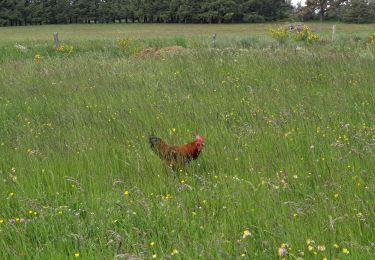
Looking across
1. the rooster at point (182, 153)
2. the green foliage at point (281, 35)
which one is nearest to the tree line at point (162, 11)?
the green foliage at point (281, 35)

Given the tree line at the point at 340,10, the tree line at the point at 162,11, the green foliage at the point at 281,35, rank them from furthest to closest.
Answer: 1. the tree line at the point at 162,11
2. the tree line at the point at 340,10
3. the green foliage at the point at 281,35

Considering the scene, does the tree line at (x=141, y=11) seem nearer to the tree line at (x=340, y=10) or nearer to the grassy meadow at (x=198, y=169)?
the tree line at (x=340, y=10)

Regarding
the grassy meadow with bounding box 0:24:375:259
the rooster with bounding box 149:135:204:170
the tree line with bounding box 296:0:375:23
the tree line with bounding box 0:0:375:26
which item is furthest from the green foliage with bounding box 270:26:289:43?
the tree line with bounding box 0:0:375:26

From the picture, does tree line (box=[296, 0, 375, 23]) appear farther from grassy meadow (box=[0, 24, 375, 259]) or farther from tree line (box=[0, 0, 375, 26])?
grassy meadow (box=[0, 24, 375, 259])

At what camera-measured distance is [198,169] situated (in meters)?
3.67

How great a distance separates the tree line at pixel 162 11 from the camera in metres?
71.3

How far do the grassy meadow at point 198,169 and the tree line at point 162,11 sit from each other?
6897 centimetres

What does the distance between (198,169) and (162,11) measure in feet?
264

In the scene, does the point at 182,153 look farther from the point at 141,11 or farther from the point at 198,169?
the point at 141,11

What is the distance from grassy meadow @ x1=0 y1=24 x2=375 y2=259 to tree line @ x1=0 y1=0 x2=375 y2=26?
6897 cm

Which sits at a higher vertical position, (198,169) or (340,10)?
(340,10)

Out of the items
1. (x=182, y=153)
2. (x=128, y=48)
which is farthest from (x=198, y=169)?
(x=128, y=48)

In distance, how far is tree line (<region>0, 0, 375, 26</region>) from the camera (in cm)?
7131

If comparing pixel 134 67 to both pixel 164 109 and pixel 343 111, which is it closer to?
pixel 164 109
